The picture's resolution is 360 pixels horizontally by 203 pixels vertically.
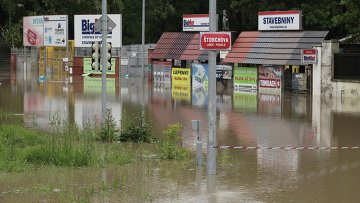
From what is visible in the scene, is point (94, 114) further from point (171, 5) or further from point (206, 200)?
point (171, 5)

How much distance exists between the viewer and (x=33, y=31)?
59.6 m

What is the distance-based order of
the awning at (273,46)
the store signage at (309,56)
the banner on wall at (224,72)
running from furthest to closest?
the banner on wall at (224,72) < the awning at (273,46) < the store signage at (309,56)

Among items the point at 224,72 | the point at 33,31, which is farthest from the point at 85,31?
the point at 224,72

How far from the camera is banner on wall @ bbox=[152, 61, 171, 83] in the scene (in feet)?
161

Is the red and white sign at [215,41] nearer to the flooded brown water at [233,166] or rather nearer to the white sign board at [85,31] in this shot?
the flooded brown water at [233,166]

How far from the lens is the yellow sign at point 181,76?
47.4m

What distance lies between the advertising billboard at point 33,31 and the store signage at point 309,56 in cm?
2913

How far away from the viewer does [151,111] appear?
28.1 m

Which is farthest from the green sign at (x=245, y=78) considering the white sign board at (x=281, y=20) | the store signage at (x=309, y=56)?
the store signage at (x=309, y=56)

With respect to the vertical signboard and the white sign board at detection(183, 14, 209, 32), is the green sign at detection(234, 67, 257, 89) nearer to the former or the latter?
the vertical signboard

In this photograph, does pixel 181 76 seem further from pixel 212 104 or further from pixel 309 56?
pixel 212 104

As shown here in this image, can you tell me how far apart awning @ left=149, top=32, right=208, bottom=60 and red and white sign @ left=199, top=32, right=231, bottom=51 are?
31261mm

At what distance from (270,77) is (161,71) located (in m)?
11.2

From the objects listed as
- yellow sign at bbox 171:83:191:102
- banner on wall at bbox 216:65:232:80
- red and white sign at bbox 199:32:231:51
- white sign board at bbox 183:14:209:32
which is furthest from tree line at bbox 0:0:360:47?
red and white sign at bbox 199:32:231:51
